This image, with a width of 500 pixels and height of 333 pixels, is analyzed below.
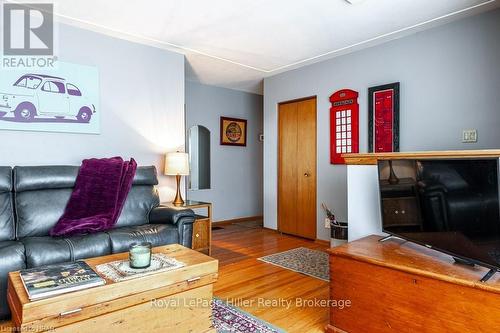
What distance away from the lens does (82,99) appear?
10.0ft

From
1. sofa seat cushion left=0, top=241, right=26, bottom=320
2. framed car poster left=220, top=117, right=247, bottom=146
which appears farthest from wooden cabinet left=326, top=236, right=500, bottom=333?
framed car poster left=220, top=117, right=247, bottom=146

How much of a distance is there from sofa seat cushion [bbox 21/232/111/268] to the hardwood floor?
3.17 ft

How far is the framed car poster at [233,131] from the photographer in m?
5.37

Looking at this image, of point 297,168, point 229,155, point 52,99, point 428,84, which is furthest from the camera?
point 229,155

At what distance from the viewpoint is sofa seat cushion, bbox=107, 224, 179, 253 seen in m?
2.41

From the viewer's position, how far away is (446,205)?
1.59 m

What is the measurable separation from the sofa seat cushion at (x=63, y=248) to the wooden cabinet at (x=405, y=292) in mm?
1672

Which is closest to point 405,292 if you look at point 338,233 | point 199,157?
point 338,233

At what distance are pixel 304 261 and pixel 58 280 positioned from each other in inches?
95.0

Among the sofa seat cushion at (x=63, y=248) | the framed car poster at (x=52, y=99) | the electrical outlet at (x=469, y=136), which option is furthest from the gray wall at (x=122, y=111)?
the electrical outlet at (x=469, y=136)

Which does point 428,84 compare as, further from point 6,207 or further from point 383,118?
point 6,207

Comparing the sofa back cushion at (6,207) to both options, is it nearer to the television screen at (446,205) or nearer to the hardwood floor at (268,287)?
the hardwood floor at (268,287)

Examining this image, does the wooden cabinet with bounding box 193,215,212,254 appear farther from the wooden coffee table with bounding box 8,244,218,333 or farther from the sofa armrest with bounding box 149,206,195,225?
the wooden coffee table with bounding box 8,244,218,333

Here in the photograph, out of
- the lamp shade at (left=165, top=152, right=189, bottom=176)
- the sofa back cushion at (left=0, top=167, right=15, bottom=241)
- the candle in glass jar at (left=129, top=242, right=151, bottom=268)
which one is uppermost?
the lamp shade at (left=165, top=152, right=189, bottom=176)
